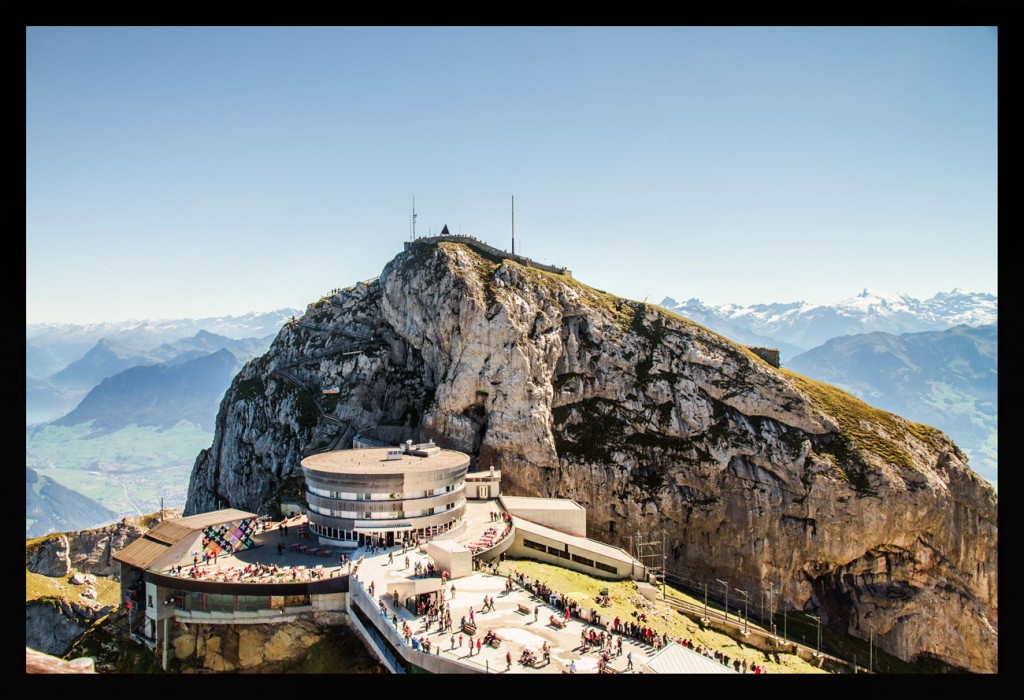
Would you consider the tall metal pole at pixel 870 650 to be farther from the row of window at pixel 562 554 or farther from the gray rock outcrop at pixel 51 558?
the gray rock outcrop at pixel 51 558

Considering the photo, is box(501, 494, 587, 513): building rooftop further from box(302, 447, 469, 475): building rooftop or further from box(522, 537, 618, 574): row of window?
box(302, 447, 469, 475): building rooftop

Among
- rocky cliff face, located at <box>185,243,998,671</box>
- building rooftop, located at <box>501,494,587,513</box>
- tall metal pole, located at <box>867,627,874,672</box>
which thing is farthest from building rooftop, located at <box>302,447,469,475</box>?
tall metal pole, located at <box>867,627,874,672</box>

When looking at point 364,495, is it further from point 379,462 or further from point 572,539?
point 572,539
